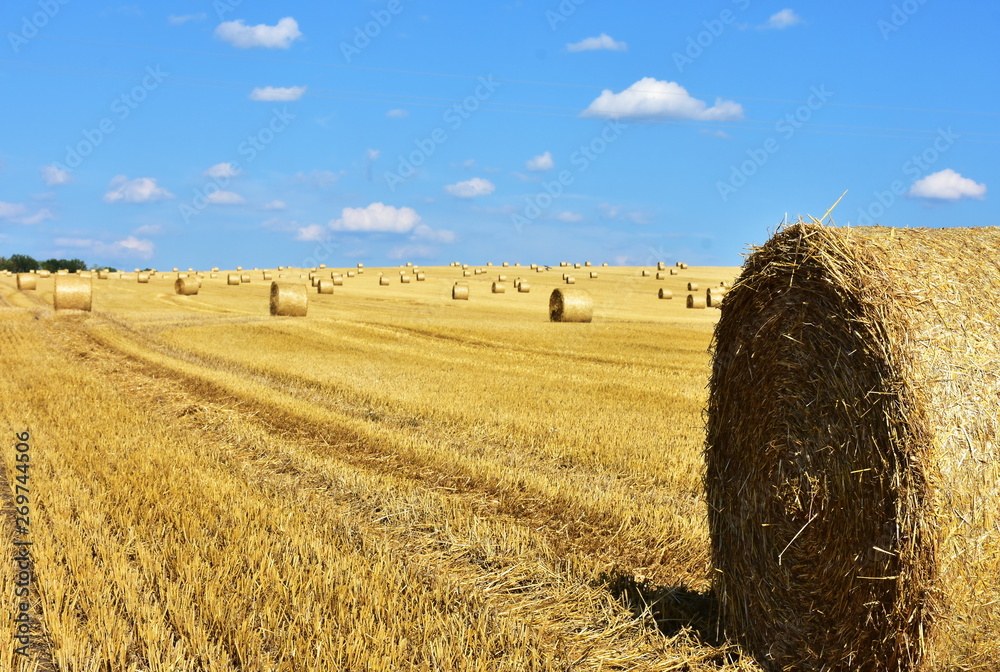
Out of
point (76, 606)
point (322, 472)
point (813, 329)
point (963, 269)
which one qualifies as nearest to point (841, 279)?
point (813, 329)

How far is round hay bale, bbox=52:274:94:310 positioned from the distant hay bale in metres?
17.3

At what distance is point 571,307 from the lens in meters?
28.4

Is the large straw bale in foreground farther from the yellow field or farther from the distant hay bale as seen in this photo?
the distant hay bale

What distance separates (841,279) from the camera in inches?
173

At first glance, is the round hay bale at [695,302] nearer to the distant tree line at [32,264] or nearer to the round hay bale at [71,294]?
the round hay bale at [71,294]

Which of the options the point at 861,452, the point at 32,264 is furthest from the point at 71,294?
the point at 32,264

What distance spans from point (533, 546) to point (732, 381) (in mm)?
2005

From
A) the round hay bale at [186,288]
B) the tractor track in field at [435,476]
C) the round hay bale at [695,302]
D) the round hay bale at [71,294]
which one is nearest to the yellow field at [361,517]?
the tractor track in field at [435,476]

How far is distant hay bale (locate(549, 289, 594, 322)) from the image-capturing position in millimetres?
28359

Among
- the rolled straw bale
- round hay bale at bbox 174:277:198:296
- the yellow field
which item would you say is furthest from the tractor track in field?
round hay bale at bbox 174:277:198:296

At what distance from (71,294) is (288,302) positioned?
8180 mm

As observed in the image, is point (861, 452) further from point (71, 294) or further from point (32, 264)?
point (32, 264)

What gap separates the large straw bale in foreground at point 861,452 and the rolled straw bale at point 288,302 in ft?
83.5

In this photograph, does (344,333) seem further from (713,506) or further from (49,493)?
(713,506)
